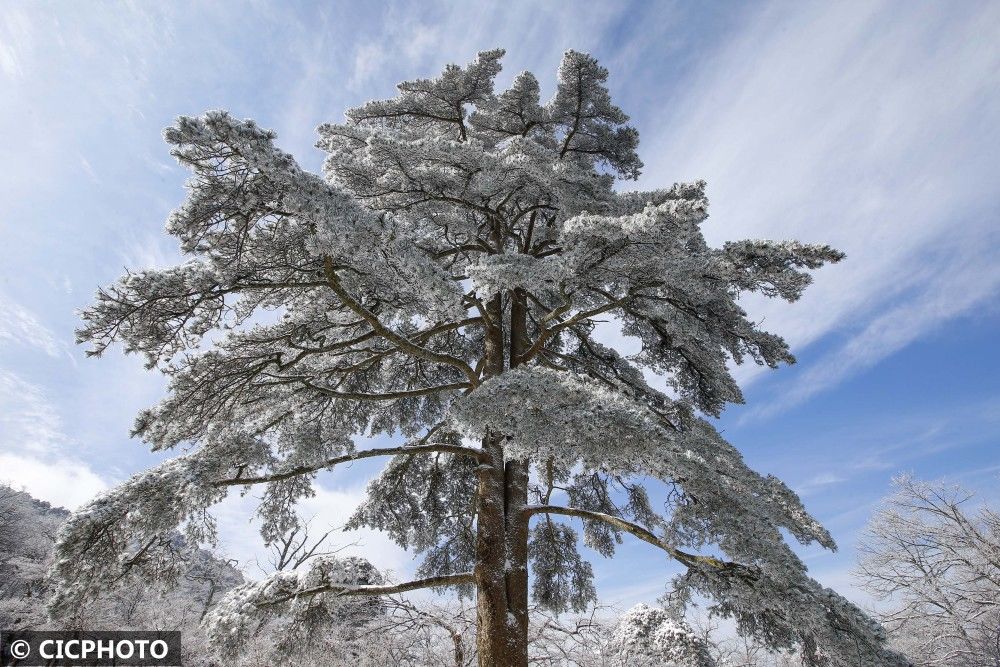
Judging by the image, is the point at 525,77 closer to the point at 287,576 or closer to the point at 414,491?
the point at 414,491

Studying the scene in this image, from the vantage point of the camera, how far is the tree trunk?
232 inches

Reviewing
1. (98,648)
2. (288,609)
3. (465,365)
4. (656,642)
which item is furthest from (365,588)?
(656,642)

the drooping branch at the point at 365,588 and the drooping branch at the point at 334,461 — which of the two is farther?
the drooping branch at the point at 365,588

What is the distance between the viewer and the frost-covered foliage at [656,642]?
460 inches

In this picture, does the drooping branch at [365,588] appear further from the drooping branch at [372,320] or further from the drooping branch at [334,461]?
the drooping branch at [372,320]

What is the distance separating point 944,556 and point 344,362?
23.3 meters

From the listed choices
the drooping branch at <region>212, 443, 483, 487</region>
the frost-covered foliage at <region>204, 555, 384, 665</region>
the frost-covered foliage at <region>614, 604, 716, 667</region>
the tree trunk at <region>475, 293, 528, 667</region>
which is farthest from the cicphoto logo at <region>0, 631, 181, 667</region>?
the frost-covered foliage at <region>614, 604, 716, 667</region>

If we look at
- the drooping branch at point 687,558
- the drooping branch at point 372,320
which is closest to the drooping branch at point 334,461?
the drooping branch at point 372,320

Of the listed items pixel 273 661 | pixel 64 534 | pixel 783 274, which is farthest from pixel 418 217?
Answer: pixel 273 661

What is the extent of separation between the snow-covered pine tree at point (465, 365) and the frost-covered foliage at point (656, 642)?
172 inches

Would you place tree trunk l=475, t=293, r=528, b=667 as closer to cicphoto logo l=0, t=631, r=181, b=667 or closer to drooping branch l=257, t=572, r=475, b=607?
drooping branch l=257, t=572, r=475, b=607

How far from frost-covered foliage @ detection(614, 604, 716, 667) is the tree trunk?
24.7 ft

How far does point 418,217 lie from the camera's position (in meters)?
7.38

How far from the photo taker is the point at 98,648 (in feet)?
35.3
